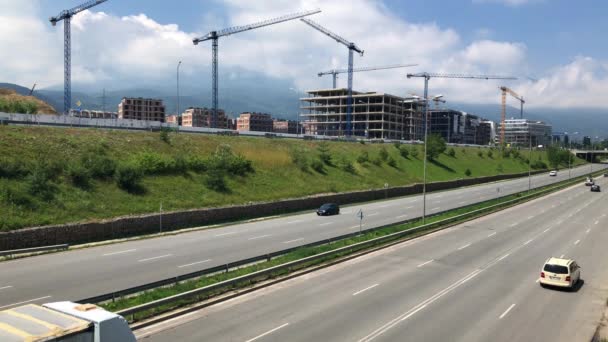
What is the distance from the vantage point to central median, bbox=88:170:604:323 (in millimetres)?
16227

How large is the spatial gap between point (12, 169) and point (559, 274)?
117 feet

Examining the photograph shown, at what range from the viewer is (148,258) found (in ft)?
84.5

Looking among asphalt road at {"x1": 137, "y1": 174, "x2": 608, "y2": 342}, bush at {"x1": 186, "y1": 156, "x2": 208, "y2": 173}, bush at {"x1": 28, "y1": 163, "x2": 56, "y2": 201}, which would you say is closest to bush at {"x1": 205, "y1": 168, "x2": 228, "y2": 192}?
bush at {"x1": 186, "y1": 156, "x2": 208, "y2": 173}

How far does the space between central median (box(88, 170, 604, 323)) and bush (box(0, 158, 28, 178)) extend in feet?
71.4

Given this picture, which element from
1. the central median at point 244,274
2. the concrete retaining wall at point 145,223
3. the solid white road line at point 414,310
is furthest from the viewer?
the concrete retaining wall at point 145,223

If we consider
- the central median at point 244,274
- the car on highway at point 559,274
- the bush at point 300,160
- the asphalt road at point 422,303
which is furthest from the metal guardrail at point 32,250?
the bush at point 300,160

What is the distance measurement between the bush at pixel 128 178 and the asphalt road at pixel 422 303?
2337 centimetres

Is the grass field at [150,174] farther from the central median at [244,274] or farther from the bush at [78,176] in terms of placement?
the central median at [244,274]

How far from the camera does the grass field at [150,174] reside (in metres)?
33.4

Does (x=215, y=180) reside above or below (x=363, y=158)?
below

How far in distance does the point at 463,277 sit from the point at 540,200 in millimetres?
46796

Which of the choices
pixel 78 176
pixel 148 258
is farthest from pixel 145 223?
pixel 148 258

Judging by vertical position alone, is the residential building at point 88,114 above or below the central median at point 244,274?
above

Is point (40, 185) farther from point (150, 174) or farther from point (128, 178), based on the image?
point (150, 174)
